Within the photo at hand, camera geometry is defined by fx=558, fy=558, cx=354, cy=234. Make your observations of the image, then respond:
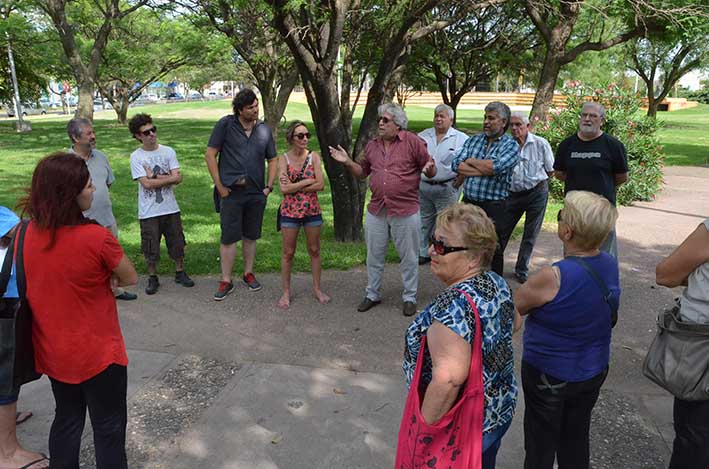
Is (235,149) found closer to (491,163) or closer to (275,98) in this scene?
(491,163)

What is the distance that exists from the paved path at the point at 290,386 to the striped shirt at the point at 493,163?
122cm

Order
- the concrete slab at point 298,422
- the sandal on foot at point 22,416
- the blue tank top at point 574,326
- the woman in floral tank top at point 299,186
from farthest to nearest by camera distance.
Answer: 1. the woman in floral tank top at point 299,186
2. the sandal on foot at point 22,416
3. the concrete slab at point 298,422
4. the blue tank top at point 574,326

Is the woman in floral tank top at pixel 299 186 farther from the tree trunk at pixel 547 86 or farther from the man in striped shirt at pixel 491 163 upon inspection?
the tree trunk at pixel 547 86

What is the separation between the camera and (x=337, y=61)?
284 inches

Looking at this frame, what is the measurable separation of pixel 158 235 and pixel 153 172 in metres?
0.66

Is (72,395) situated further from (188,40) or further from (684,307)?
(188,40)

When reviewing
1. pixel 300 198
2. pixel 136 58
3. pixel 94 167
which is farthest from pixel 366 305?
pixel 136 58

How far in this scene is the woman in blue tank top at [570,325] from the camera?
2279 millimetres

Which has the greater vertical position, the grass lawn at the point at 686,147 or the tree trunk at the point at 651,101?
the tree trunk at the point at 651,101

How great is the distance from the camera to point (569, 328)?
91.2 inches

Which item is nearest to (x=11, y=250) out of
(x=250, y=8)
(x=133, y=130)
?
(x=133, y=130)

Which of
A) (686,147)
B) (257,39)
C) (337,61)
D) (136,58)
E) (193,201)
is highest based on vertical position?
(136,58)

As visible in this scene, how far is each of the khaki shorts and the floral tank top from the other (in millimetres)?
1458

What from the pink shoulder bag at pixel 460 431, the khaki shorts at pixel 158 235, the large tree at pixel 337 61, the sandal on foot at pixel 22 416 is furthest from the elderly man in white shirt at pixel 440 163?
the pink shoulder bag at pixel 460 431
